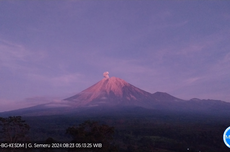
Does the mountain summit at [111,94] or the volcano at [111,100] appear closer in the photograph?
the volcano at [111,100]

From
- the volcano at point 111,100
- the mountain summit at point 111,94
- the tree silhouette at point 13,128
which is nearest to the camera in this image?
the tree silhouette at point 13,128

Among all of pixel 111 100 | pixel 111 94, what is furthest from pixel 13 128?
pixel 111 94

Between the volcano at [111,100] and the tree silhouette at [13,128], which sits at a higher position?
the volcano at [111,100]

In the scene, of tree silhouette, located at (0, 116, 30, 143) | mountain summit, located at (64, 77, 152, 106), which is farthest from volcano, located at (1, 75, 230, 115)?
tree silhouette, located at (0, 116, 30, 143)

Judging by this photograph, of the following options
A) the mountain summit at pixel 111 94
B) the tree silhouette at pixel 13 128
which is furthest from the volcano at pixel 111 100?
the tree silhouette at pixel 13 128

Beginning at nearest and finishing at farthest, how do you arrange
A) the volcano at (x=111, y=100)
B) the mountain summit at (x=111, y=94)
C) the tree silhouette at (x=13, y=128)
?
the tree silhouette at (x=13, y=128)
the volcano at (x=111, y=100)
the mountain summit at (x=111, y=94)

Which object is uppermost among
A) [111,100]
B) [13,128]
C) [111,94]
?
[111,94]

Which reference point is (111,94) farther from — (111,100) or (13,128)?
(13,128)

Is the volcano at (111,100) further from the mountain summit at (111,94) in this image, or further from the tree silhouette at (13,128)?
the tree silhouette at (13,128)

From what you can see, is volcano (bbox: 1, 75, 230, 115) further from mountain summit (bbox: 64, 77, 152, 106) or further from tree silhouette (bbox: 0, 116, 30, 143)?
tree silhouette (bbox: 0, 116, 30, 143)
